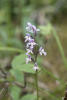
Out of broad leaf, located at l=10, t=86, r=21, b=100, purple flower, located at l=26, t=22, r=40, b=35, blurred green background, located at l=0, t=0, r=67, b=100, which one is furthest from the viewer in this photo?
blurred green background, located at l=0, t=0, r=67, b=100

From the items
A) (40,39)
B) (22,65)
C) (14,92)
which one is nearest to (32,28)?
(22,65)

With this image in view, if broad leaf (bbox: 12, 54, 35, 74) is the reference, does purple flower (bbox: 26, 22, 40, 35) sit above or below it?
above

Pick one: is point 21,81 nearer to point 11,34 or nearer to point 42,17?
point 11,34

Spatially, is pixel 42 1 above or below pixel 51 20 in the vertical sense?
above

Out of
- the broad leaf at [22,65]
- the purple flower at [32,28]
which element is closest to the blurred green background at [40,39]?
the broad leaf at [22,65]

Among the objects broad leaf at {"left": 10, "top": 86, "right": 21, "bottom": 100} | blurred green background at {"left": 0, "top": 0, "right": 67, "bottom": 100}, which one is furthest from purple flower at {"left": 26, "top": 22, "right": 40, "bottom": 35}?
broad leaf at {"left": 10, "top": 86, "right": 21, "bottom": 100}

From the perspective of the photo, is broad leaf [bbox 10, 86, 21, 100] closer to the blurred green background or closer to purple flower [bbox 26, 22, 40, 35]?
the blurred green background

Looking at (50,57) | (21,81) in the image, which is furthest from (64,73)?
(21,81)

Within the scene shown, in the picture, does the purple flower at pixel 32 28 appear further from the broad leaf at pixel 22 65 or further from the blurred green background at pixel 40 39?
the blurred green background at pixel 40 39

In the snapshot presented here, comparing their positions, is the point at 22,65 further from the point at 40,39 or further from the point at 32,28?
the point at 40,39
